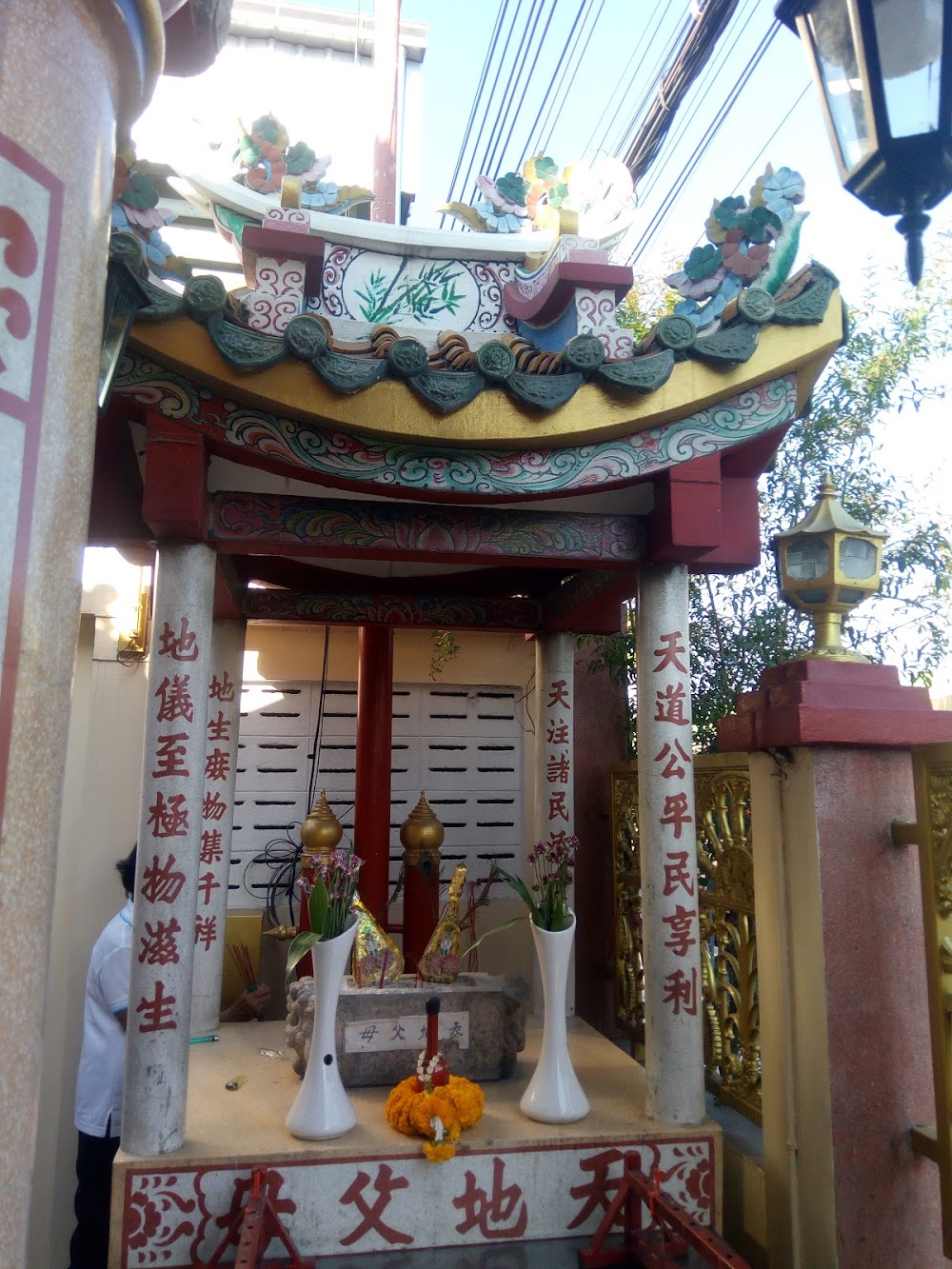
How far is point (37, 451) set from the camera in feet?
4.74

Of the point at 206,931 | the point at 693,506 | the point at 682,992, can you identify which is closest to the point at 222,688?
the point at 206,931

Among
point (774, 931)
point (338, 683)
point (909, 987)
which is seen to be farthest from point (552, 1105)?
point (338, 683)

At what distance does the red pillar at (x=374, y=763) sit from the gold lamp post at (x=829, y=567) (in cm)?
298

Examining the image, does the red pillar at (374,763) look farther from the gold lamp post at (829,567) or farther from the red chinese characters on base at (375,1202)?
the gold lamp post at (829,567)

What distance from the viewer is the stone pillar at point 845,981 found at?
324 cm

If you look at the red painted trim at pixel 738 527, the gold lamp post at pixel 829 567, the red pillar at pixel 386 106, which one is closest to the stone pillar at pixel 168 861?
the red painted trim at pixel 738 527

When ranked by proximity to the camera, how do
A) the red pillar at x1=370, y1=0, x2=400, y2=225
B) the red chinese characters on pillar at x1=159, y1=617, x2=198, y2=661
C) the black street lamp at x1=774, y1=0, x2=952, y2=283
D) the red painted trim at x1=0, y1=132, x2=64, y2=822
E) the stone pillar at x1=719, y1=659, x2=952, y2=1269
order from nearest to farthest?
the red painted trim at x1=0, y1=132, x2=64, y2=822, the black street lamp at x1=774, y1=0, x2=952, y2=283, the stone pillar at x1=719, y1=659, x2=952, y2=1269, the red chinese characters on pillar at x1=159, y1=617, x2=198, y2=661, the red pillar at x1=370, y1=0, x2=400, y2=225

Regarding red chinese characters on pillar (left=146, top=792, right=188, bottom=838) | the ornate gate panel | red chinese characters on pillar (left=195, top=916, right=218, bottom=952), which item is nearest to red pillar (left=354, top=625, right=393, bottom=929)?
red chinese characters on pillar (left=195, top=916, right=218, bottom=952)

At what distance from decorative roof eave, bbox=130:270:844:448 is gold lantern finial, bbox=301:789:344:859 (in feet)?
8.59

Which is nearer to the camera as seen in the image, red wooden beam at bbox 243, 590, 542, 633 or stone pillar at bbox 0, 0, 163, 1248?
stone pillar at bbox 0, 0, 163, 1248

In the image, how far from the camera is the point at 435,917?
229 inches

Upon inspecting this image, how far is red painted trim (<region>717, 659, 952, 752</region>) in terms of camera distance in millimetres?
3436

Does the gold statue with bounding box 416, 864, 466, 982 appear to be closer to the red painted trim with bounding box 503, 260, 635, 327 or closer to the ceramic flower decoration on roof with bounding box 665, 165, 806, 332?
the red painted trim with bounding box 503, 260, 635, 327

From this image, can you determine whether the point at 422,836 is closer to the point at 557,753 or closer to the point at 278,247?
the point at 557,753
